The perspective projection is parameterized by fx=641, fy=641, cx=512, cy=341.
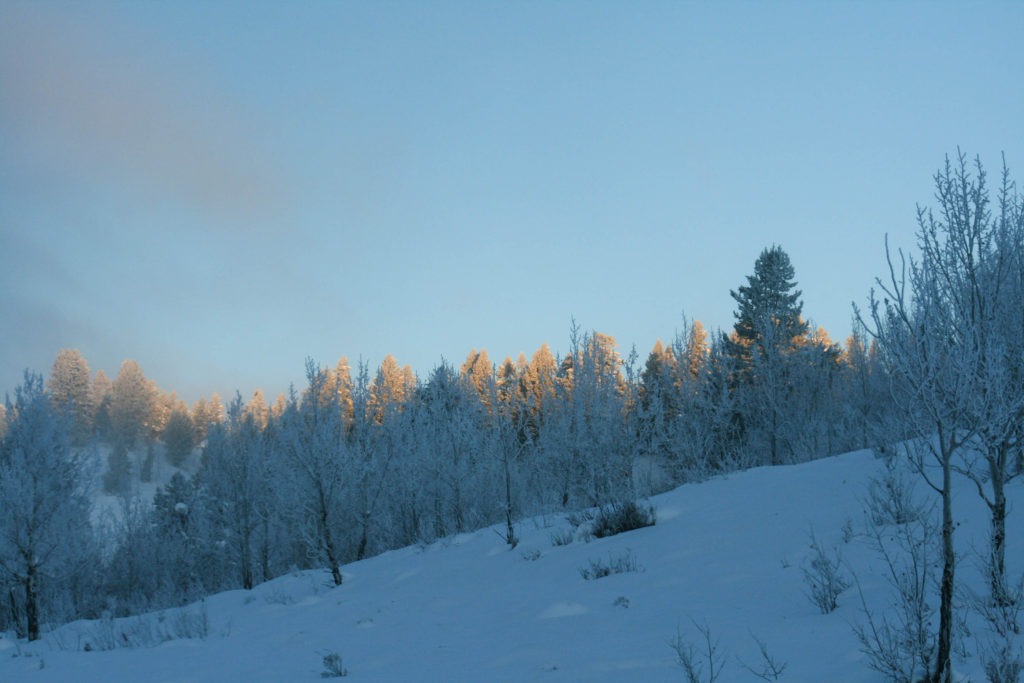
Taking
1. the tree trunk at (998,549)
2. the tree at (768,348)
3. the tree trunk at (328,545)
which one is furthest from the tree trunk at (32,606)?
the tree at (768,348)

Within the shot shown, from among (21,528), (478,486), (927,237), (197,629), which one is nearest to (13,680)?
(197,629)

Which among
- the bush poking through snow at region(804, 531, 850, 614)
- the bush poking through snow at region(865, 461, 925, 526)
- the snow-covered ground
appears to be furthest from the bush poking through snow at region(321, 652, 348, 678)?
the bush poking through snow at region(865, 461, 925, 526)

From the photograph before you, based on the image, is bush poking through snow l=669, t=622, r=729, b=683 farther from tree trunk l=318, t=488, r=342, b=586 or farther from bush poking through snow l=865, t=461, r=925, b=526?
tree trunk l=318, t=488, r=342, b=586

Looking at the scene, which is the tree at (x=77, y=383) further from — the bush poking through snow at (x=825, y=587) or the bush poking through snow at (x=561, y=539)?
the bush poking through snow at (x=825, y=587)

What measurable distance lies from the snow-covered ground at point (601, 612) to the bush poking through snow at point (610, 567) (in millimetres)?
133

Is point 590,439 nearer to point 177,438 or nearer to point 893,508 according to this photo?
point 893,508

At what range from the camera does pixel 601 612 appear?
6543 mm

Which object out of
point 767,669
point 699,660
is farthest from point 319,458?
point 767,669

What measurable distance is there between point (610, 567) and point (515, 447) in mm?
8541

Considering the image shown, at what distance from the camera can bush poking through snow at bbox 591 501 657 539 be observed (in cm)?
1016

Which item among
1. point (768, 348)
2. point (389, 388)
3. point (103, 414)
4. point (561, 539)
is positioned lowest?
point (561, 539)

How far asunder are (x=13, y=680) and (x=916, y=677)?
9.24 meters

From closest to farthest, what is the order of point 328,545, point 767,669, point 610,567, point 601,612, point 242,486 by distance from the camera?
point 767,669
point 601,612
point 610,567
point 328,545
point 242,486

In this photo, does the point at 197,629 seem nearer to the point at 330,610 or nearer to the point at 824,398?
the point at 330,610
